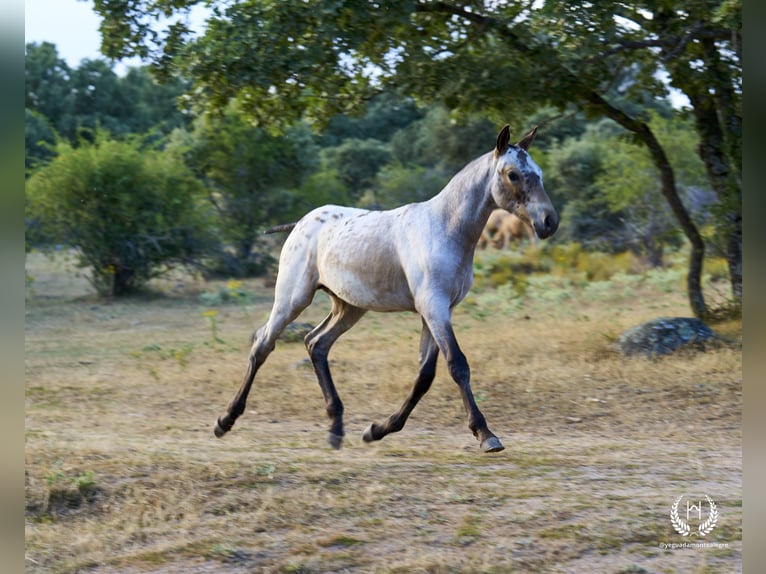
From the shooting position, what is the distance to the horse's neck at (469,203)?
5.09 m

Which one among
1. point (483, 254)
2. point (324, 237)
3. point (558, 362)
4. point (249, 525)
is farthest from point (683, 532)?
point (483, 254)

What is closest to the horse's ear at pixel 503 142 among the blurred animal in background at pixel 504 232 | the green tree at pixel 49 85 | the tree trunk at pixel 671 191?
the tree trunk at pixel 671 191

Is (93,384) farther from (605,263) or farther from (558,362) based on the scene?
(605,263)

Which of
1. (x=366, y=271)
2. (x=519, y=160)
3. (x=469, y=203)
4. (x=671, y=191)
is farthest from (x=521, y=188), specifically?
(x=671, y=191)

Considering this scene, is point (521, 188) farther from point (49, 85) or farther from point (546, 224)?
point (49, 85)

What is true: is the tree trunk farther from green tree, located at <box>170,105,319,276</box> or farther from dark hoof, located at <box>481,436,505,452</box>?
green tree, located at <box>170,105,319,276</box>

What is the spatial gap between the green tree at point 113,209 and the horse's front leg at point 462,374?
9808 mm

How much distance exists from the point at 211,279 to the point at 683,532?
12.3 meters

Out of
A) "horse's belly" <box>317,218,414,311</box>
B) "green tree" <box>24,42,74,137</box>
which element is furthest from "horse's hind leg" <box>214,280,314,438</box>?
"green tree" <box>24,42,74,137</box>

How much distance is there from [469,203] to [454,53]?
361cm

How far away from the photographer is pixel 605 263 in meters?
16.4

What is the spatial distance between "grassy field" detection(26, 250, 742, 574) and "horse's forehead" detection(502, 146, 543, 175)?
1.90 metres

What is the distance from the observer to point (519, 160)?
484 centimetres

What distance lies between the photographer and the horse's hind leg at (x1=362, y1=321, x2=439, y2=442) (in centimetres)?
512
